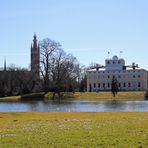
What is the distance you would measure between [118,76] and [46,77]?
7006 cm

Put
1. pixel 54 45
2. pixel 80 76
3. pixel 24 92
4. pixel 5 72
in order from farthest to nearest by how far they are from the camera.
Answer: pixel 80 76 → pixel 5 72 → pixel 24 92 → pixel 54 45

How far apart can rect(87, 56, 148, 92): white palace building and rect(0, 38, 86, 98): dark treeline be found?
44.9 m

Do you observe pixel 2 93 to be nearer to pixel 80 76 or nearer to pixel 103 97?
pixel 103 97

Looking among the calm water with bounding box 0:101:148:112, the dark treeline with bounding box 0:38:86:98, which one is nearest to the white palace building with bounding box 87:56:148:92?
the dark treeline with bounding box 0:38:86:98

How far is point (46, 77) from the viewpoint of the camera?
362 ft

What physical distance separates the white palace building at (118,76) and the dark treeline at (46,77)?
4490cm

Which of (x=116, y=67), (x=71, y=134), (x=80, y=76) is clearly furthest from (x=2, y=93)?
(x=71, y=134)

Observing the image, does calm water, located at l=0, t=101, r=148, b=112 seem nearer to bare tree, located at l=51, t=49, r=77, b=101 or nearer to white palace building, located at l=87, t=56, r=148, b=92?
bare tree, located at l=51, t=49, r=77, b=101

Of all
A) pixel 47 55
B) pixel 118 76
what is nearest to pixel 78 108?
pixel 47 55

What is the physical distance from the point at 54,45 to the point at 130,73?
232 ft

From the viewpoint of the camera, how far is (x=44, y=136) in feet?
48.4

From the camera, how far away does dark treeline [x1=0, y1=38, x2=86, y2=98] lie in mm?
109875

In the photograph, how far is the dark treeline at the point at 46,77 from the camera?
360 feet

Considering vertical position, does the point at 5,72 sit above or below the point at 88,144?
above
